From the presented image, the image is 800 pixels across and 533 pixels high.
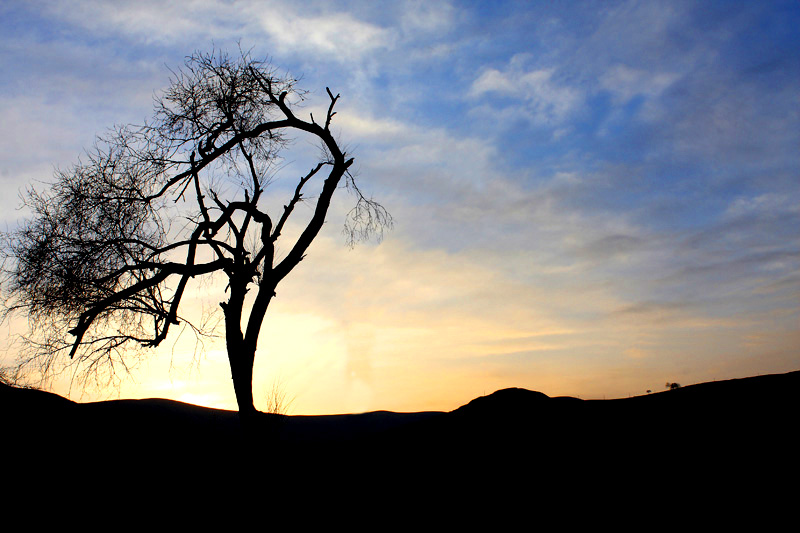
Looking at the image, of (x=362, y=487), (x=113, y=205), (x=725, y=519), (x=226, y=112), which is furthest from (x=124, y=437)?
(x=725, y=519)

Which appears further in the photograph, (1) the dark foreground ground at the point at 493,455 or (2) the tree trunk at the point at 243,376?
(2) the tree trunk at the point at 243,376

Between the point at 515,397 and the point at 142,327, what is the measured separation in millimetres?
8288

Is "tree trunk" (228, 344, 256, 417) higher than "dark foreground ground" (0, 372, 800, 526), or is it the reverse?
"tree trunk" (228, 344, 256, 417)

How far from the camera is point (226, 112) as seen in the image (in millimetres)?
13539

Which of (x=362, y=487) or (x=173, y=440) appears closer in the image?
(x=362, y=487)

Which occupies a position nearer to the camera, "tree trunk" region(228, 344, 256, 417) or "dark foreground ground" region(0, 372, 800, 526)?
"dark foreground ground" region(0, 372, 800, 526)

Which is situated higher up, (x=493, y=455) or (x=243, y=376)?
(x=243, y=376)

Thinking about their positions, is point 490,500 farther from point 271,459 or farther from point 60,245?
point 60,245

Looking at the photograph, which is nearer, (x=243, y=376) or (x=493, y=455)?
(x=493, y=455)

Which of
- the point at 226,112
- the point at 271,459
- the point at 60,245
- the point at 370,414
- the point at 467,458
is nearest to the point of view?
the point at 467,458

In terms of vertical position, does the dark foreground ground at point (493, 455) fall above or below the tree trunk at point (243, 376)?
below

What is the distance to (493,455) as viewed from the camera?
9.07 m

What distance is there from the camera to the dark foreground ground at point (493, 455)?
283 inches

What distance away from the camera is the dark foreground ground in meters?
7.18
